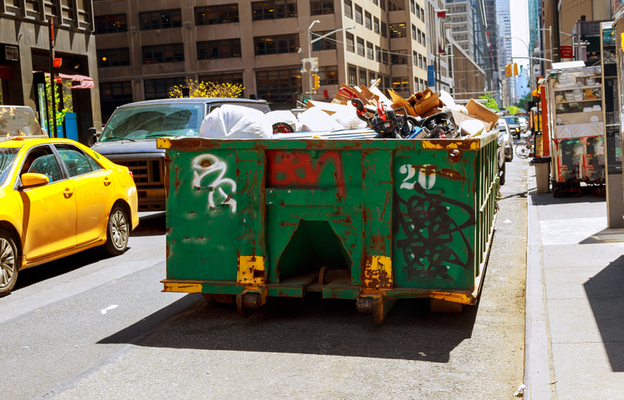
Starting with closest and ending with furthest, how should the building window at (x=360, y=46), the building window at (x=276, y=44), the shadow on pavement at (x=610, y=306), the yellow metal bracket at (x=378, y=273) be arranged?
the shadow on pavement at (x=610, y=306) → the yellow metal bracket at (x=378, y=273) → the building window at (x=276, y=44) → the building window at (x=360, y=46)

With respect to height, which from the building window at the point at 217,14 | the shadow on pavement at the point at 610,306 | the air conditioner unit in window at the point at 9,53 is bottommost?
the shadow on pavement at the point at 610,306

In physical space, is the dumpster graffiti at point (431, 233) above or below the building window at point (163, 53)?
below

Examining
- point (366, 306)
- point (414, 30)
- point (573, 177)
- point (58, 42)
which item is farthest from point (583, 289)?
point (414, 30)

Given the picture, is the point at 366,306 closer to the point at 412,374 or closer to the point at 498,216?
the point at 412,374

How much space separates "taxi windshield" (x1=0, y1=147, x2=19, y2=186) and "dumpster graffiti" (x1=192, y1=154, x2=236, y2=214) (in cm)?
289

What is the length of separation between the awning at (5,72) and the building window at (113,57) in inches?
1635

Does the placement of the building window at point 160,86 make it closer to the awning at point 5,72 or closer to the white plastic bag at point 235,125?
the awning at point 5,72

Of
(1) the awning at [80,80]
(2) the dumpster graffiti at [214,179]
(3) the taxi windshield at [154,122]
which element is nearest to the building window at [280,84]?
(1) the awning at [80,80]

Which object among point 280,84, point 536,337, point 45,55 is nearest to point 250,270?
point 536,337

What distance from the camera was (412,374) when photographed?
4.89 m

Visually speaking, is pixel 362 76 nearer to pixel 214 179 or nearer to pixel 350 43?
pixel 350 43

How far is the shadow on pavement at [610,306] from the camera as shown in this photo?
4.91m

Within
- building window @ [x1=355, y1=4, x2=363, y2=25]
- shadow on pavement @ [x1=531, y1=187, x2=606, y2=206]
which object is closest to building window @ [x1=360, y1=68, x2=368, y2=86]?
building window @ [x1=355, y1=4, x2=363, y2=25]

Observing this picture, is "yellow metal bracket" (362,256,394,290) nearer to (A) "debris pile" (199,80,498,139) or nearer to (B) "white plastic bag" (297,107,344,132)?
(A) "debris pile" (199,80,498,139)
